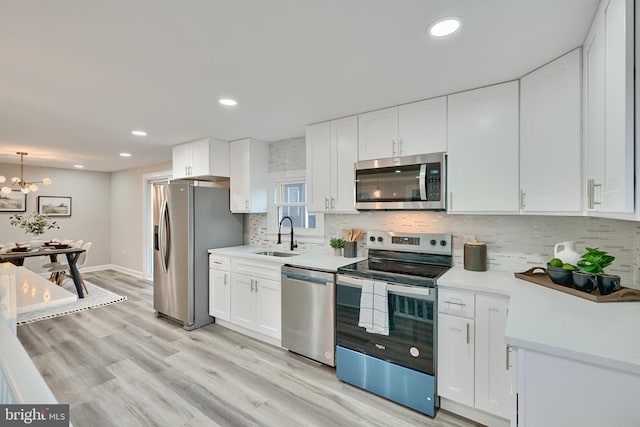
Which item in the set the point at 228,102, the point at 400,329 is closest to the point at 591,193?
the point at 400,329

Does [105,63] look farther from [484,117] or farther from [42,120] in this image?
[484,117]

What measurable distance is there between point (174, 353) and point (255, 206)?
182 cm

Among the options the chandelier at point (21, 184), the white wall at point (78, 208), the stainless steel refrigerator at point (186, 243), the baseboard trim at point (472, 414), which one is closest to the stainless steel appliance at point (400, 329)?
the baseboard trim at point (472, 414)

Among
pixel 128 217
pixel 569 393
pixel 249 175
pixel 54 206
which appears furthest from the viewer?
pixel 128 217

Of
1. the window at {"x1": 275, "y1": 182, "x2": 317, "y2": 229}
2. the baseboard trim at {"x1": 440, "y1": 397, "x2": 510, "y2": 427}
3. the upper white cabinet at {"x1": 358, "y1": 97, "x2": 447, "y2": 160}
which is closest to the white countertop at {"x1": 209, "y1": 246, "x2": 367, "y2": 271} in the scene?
the window at {"x1": 275, "y1": 182, "x2": 317, "y2": 229}

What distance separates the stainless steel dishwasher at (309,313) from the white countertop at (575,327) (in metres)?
1.41

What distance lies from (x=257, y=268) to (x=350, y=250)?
3.40 feet

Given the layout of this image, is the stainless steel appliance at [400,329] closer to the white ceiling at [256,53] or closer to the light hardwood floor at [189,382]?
the light hardwood floor at [189,382]

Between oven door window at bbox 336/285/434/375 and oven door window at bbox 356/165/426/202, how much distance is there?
82cm

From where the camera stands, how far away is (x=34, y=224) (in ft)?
17.2

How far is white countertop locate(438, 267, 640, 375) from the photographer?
98 centimetres

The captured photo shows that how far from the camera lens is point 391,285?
7.25ft

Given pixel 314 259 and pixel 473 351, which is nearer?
pixel 473 351

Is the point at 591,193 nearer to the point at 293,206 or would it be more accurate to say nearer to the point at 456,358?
the point at 456,358
